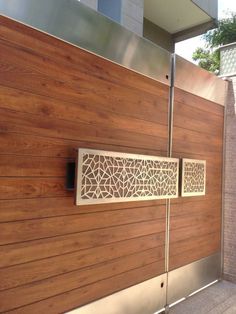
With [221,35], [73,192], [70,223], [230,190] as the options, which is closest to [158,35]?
[221,35]

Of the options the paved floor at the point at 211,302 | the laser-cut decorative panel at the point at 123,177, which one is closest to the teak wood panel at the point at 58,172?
the laser-cut decorative panel at the point at 123,177

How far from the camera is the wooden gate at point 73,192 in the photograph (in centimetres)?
167

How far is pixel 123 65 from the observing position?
2289 mm

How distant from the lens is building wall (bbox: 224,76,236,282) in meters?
3.34

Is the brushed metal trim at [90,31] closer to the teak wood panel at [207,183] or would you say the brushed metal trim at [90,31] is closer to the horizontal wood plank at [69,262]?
the teak wood panel at [207,183]

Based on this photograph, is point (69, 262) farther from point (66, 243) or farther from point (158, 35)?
point (158, 35)

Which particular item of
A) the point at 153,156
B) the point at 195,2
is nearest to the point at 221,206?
the point at 153,156

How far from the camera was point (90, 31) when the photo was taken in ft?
6.69

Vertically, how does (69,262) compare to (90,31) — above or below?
below

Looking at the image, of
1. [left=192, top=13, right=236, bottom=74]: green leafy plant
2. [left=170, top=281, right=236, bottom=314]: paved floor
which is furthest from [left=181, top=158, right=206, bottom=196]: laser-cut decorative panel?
[left=192, top=13, right=236, bottom=74]: green leafy plant

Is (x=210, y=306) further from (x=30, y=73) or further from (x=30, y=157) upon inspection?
(x=30, y=73)

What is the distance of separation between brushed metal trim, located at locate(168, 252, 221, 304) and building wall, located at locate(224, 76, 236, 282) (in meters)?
0.12

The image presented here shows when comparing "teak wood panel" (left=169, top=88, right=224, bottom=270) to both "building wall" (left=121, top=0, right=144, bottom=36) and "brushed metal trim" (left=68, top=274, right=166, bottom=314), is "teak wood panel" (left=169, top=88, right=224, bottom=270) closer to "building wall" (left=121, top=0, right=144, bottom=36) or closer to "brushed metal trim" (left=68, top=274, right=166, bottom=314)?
"brushed metal trim" (left=68, top=274, right=166, bottom=314)

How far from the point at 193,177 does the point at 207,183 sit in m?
0.42
